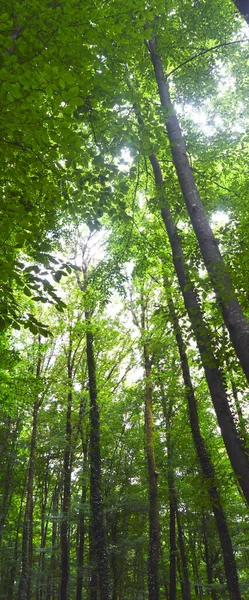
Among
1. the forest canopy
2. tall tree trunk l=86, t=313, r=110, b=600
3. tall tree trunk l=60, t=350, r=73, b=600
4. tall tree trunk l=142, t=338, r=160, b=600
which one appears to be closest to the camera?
the forest canopy

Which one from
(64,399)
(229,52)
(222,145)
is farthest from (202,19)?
(64,399)

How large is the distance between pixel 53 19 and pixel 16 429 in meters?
20.6

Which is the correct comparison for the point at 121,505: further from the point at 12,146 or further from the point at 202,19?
the point at 202,19

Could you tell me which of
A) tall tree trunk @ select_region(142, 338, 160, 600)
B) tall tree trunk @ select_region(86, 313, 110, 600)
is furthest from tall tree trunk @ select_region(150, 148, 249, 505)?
tall tree trunk @ select_region(86, 313, 110, 600)

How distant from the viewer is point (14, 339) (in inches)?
496

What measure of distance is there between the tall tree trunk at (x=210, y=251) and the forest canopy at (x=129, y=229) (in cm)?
2

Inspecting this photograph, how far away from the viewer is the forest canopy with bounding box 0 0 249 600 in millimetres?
3146

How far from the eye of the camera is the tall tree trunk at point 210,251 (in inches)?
151

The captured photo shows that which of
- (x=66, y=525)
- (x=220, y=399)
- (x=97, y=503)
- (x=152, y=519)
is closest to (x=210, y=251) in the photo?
(x=220, y=399)

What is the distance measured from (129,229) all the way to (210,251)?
455 centimetres

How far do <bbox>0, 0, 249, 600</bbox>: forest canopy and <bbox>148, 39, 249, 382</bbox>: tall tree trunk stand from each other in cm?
2

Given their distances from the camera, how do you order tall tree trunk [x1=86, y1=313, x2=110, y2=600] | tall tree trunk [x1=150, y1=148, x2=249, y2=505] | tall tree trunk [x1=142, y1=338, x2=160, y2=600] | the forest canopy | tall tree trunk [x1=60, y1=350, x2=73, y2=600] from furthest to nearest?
tall tree trunk [x1=60, y1=350, x2=73, y2=600] → tall tree trunk [x1=142, y1=338, x2=160, y2=600] → tall tree trunk [x1=86, y1=313, x2=110, y2=600] → tall tree trunk [x1=150, y1=148, x2=249, y2=505] → the forest canopy

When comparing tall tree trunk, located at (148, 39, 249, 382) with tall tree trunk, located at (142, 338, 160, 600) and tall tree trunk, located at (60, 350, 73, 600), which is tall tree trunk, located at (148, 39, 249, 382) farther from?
tall tree trunk, located at (60, 350, 73, 600)

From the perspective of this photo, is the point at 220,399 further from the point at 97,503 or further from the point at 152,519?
the point at 152,519
